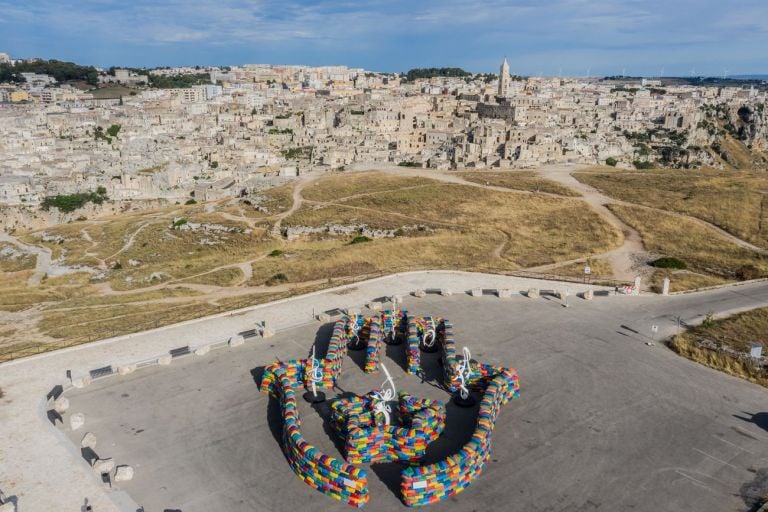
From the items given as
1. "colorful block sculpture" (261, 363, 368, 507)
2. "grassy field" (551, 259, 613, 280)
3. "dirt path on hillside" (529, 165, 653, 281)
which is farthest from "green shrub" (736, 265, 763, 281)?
"colorful block sculpture" (261, 363, 368, 507)

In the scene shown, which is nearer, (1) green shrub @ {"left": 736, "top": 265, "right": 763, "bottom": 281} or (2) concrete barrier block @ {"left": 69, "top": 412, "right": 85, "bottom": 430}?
(2) concrete barrier block @ {"left": 69, "top": 412, "right": 85, "bottom": 430}

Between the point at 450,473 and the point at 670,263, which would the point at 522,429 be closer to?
the point at 450,473

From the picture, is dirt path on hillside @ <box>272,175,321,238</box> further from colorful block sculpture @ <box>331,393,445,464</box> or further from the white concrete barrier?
colorful block sculpture @ <box>331,393,445,464</box>

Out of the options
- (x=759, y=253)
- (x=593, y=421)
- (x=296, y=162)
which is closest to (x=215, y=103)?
(x=296, y=162)

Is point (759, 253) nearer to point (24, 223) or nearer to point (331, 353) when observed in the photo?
point (331, 353)

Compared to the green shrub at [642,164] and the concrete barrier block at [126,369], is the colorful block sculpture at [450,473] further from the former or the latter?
the green shrub at [642,164]
